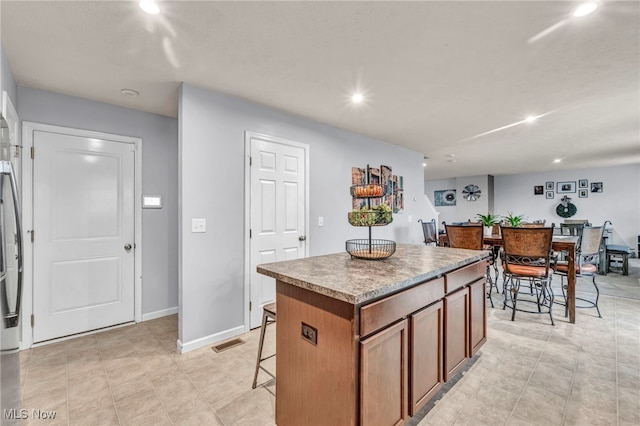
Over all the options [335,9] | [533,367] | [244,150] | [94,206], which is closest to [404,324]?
[533,367]

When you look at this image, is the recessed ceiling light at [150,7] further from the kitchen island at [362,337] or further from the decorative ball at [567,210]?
the decorative ball at [567,210]

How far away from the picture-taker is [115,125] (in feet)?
10.2

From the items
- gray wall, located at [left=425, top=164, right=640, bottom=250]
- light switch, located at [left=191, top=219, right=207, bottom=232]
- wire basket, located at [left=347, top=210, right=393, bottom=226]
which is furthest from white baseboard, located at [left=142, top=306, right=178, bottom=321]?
gray wall, located at [left=425, top=164, right=640, bottom=250]

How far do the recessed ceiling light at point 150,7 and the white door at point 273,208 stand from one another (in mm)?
1445

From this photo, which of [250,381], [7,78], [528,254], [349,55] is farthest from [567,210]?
[7,78]

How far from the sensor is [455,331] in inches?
74.9

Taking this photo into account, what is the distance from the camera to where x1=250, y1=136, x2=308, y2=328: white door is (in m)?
3.08

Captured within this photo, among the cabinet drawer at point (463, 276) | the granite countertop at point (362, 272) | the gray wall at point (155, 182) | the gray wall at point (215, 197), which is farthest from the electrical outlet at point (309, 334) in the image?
the gray wall at point (155, 182)

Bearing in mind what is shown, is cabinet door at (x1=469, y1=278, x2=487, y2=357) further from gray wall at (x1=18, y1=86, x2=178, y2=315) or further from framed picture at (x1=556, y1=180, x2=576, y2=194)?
framed picture at (x1=556, y1=180, x2=576, y2=194)

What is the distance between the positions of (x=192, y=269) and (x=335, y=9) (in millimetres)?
2327

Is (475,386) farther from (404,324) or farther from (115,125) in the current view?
(115,125)

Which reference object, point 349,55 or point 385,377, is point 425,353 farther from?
point 349,55

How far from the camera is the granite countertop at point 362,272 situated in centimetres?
122

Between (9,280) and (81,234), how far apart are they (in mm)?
1854
